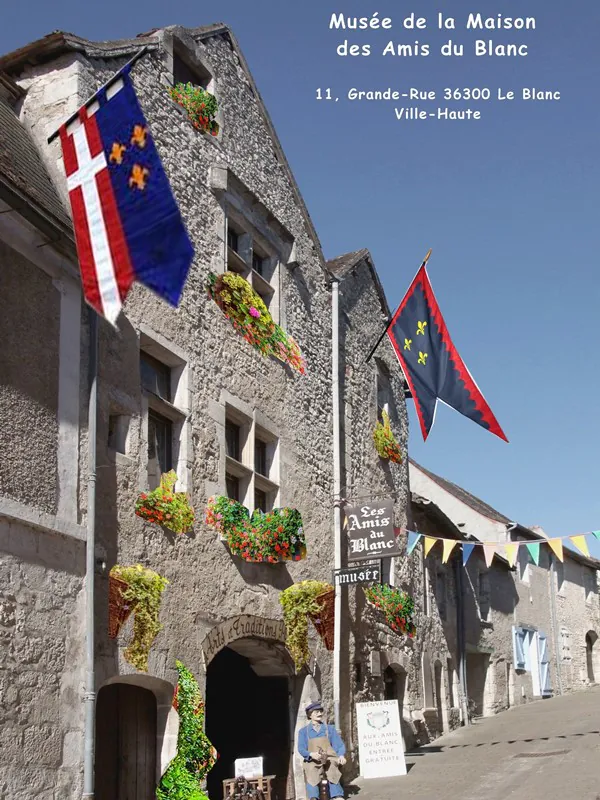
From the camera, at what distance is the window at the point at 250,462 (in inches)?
459

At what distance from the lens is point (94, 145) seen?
27.2 feet

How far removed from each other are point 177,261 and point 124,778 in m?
4.84

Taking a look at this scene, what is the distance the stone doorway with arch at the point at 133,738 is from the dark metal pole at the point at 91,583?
1009 mm

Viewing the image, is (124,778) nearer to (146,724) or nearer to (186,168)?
(146,724)

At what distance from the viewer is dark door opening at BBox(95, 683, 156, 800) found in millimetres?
9500

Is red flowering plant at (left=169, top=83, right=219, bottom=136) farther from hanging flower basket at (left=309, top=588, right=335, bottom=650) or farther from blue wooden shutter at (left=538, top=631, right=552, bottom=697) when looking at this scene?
blue wooden shutter at (left=538, top=631, right=552, bottom=697)

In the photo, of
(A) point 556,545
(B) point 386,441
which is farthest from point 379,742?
(B) point 386,441

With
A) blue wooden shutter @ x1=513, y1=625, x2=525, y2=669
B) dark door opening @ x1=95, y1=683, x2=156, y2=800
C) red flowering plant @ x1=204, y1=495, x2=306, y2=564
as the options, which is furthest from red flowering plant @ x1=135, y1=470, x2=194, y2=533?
blue wooden shutter @ x1=513, y1=625, x2=525, y2=669

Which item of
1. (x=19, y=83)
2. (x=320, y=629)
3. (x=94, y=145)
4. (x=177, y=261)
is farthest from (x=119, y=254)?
(x=320, y=629)

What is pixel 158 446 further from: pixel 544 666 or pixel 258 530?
pixel 544 666

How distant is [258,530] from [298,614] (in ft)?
4.31

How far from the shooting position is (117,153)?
26.9 ft

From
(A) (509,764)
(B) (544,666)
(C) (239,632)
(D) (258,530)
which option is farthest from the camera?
(B) (544,666)

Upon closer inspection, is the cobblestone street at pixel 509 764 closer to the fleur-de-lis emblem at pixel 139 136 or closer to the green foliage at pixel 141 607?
the green foliage at pixel 141 607
